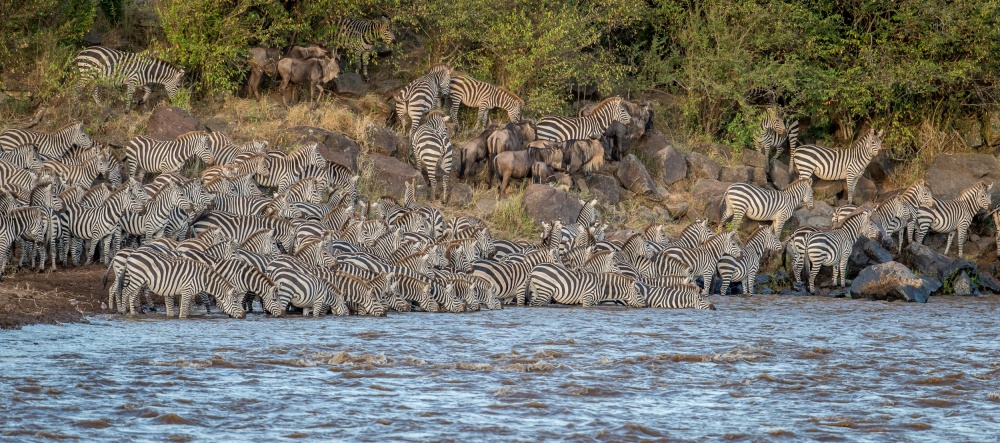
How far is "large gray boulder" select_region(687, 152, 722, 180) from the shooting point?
913 inches

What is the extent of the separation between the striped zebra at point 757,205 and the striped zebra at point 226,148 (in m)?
8.33

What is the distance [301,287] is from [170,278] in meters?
1.43

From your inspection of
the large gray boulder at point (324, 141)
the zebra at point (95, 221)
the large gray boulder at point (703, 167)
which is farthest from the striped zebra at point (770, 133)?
the zebra at point (95, 221)

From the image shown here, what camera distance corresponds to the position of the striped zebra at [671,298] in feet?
50.4

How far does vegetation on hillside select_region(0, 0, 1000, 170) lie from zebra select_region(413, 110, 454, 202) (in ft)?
10.3

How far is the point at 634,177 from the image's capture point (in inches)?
872

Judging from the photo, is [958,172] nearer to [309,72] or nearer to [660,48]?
[660,48]

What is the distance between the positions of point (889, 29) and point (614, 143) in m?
6.66

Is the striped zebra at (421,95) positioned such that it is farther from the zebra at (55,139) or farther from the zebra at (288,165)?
the zebra at (55,139)

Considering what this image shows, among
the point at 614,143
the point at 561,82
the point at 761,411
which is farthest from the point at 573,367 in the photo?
the point at 561,82

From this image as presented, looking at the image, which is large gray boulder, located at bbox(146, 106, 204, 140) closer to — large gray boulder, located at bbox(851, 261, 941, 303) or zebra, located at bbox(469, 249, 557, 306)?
zebra, located at bbox(469, 249, 557, 306)

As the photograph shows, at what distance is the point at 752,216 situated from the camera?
2092cm

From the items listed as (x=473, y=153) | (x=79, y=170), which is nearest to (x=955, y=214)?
(x=473, y=153)

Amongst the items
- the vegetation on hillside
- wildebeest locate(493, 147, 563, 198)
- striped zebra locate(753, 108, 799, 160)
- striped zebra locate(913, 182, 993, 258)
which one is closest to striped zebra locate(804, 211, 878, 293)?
striped zebra locate(913, 182, 993, 258)
